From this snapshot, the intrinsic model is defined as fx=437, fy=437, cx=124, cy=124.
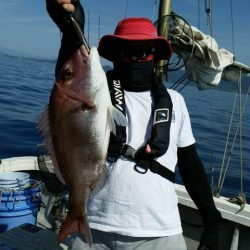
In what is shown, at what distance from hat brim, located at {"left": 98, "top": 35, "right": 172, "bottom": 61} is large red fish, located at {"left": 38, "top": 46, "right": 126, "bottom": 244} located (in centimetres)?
59

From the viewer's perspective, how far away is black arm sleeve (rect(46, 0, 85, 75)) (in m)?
2.38

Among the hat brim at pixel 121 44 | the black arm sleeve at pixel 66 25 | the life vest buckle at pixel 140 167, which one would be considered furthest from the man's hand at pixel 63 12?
the life vest buckle at pixel 140 167

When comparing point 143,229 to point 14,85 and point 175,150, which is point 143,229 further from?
point 14,85

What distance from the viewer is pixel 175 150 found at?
9.45ft

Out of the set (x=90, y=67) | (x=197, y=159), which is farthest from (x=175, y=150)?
(x=90, y=67)

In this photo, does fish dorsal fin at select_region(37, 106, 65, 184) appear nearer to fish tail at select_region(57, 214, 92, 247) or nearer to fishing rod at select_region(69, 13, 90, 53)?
fish tail at select_region(57, 214, 92, 247)

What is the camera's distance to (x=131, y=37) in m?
2.78

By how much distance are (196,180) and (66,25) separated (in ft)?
4.54

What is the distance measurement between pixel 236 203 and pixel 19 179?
8.43 ft

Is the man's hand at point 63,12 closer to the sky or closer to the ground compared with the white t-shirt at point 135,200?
closer to the sky

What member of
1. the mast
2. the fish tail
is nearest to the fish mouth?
the fish tail

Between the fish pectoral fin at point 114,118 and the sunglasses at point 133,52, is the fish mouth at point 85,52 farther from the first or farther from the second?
the sunglasses at point 133,52

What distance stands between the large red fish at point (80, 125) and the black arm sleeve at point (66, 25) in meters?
0.19

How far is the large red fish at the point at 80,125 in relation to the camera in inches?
88.6
